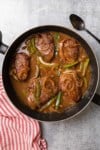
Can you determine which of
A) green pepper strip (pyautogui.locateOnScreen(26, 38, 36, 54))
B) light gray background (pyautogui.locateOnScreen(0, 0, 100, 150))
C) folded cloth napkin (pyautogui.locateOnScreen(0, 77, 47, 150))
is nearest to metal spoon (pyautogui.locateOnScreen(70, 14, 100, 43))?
light gray background (pyautogui.locateOnScreen(0, 0, 100, 150))

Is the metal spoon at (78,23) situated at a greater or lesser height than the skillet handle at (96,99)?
greater

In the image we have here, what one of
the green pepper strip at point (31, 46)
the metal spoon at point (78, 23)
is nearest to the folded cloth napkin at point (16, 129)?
the green pepper strip at point (31, 46)

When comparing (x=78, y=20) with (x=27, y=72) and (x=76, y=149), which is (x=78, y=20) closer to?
(x=27, y=72)

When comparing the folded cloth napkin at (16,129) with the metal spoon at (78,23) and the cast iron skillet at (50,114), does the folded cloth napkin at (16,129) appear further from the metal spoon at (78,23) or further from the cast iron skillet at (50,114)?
the metal spoon at (78,23)

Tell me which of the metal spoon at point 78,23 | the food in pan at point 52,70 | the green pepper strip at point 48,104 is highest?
the metal spoon at point 78,23

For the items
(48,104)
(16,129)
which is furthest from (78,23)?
(16,129)

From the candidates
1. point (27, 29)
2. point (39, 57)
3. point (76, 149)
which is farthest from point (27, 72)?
point (76, 149)
